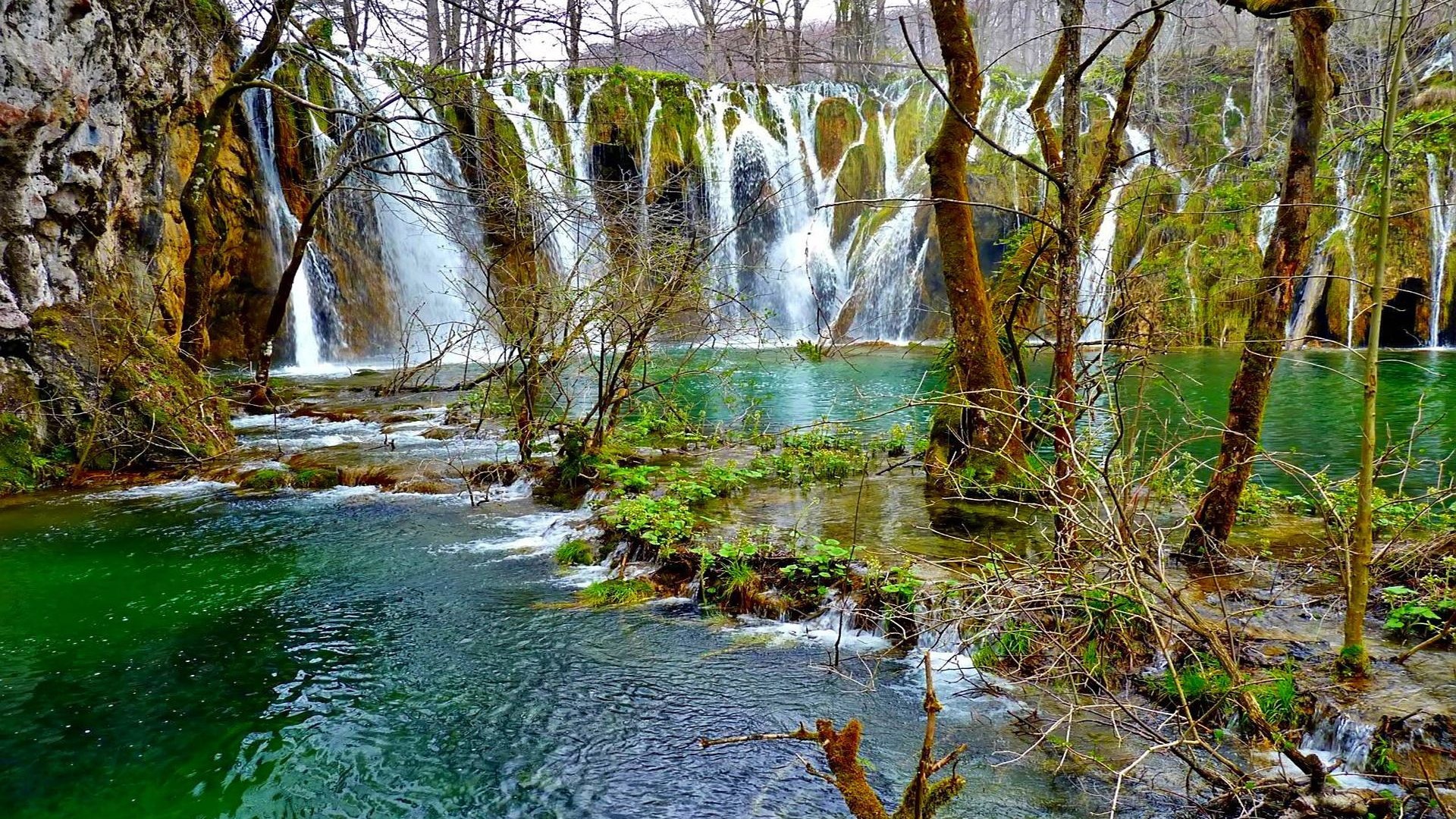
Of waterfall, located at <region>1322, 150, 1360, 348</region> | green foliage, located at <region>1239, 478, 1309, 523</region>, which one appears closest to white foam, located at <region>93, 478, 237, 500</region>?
green foliage, located at <region>1239, 478, 1309, 523</region>

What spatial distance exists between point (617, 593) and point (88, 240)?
7986 millimetres

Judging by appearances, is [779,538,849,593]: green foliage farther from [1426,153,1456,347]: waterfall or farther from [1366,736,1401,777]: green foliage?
[1426,153,1456,347]: waterfall

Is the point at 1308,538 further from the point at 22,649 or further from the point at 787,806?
the point at 22,649

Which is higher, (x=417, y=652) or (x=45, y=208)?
(x=45, y=208)

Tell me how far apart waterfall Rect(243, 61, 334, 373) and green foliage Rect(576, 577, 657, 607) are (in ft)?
47.0

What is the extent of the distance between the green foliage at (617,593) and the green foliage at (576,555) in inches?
20.8

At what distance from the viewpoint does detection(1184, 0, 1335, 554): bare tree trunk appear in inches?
169

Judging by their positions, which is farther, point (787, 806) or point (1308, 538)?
point (1308, 538)

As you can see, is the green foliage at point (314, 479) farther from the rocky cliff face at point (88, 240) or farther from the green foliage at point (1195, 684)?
the green foliage at point (1195, 684)

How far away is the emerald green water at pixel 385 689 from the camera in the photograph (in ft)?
12.1

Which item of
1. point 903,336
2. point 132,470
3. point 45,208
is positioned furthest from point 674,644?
point 903,336

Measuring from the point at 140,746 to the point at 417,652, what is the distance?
142cm

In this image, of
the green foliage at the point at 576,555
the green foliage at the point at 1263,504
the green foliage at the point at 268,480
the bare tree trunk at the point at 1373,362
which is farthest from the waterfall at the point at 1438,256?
the green foliage at the point at 268,480

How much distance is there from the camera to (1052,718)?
4.08 m
